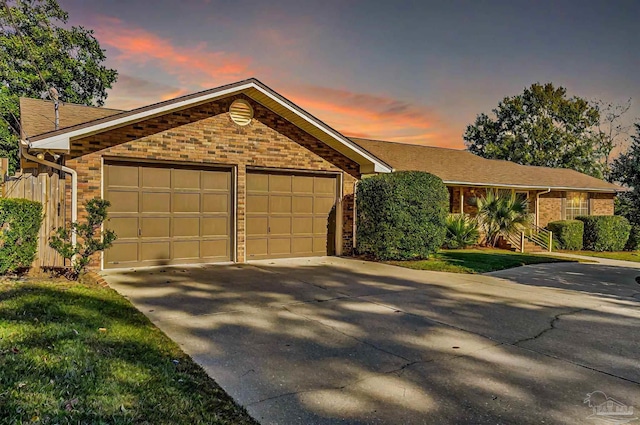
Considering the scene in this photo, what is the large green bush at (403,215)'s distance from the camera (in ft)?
37.3

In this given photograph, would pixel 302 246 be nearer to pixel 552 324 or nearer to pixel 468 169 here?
pixel 552 324

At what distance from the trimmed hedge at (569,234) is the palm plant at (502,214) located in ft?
7.18

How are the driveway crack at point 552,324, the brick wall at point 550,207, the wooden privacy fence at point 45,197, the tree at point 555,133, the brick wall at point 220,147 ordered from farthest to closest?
the tree at point 555,133 → the brick wall at point 550,207 → the brick wall at point 220,147 → the wooden privacy fence at point 45,197 → the driveway crack at point 552,324

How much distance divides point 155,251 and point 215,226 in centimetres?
153

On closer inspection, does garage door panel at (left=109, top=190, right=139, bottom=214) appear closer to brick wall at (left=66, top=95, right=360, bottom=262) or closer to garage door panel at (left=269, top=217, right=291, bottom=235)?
brick wall at (left=66, top=95, right=360, bottom=262)

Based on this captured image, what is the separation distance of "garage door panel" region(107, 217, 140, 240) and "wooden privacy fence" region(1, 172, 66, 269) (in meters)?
0.93

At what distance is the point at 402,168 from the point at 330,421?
14.9 metres

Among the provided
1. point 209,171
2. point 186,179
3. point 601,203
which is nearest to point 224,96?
point 209,171

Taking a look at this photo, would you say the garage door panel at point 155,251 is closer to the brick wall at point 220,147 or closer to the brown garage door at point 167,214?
the brown garage door at point 167,214

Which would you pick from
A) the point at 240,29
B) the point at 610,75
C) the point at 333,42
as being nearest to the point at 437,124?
the point at 610,75

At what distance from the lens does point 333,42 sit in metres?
13.5

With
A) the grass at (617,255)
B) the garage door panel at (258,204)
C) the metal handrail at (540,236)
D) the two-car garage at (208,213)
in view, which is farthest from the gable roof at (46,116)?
the grass at (617,255)

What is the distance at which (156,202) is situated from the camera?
9.85 m

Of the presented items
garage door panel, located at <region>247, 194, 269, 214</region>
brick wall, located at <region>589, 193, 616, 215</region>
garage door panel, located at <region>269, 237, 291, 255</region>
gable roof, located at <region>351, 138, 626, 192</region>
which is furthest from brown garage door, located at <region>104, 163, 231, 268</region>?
brick wall, located at <region>589, 193, 616, 215</region>
